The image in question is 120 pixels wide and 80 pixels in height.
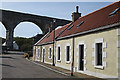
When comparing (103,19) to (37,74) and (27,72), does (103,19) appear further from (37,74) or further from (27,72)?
(27,72)

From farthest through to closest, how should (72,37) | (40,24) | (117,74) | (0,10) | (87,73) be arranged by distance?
(40,24) → (0,10) → (72,37) → (87,73) → (117,74)

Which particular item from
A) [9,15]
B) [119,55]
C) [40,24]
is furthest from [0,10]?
[119,55]

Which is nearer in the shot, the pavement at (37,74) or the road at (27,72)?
the pavement at (37,74)

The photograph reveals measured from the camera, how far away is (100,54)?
10797 millimetres

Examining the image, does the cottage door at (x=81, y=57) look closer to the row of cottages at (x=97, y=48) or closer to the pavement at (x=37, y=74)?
the row of cottages at (x=97, y=48)

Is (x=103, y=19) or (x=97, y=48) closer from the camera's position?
(x=97, y=48)

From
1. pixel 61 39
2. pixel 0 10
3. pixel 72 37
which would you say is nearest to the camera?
pixel 72 37

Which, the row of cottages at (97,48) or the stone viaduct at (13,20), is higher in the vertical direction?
the stone viaduct at (13,20)

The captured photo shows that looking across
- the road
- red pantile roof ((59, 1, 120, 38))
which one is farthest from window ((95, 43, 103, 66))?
the road

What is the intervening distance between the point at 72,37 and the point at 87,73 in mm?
3906

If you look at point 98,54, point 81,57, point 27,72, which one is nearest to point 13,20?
point 27,72

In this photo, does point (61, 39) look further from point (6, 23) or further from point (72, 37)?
point (6, 23)

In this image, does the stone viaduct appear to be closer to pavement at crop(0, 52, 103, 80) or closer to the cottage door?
pavement at crop(0, 52, 103, 80)

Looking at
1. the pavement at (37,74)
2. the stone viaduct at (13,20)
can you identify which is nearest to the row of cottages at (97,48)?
the pavement at (37,74)
